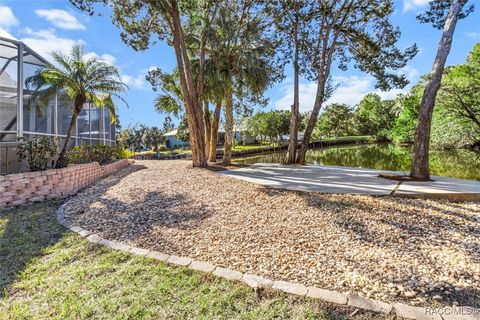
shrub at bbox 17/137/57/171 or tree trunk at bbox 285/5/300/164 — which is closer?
shrub at bbox 17/137/57/171

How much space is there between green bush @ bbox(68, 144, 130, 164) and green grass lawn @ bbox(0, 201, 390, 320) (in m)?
5.78

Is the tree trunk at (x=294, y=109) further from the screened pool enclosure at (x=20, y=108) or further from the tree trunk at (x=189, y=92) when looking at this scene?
the screened pool enclosure at (x=20, y=108)

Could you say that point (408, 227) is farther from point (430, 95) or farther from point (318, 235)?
point (430, 95)

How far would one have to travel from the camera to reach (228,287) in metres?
2.40

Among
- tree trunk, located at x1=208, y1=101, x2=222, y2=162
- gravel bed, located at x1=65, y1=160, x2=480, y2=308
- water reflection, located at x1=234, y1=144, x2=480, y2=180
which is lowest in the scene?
gravel bed, located at x1=65, y1=160, x2=480, y2=308

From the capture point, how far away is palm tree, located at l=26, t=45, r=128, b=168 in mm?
7756

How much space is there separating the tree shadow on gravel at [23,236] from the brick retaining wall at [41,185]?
13.6 inches

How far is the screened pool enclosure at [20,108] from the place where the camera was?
7242 mm

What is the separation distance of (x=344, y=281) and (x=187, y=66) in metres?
8.90

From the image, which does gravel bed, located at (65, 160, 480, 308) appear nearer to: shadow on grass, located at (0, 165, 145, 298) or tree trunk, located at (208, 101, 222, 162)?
shadow on grass, located at (0, 165, 145, 298)

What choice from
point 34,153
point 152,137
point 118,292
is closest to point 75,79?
point 34,153

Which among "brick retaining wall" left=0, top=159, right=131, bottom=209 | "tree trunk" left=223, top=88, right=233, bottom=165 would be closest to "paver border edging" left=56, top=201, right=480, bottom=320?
"brick retaining wall" left=0, top=159, right=131, bottom=209

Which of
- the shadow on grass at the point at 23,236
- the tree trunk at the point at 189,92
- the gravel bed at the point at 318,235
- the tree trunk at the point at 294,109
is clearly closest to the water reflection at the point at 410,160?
the tree trunk at the point at 294,109

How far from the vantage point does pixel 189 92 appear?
9.77 metres
